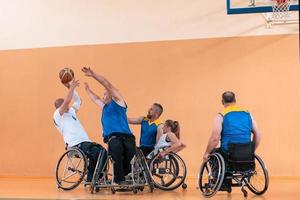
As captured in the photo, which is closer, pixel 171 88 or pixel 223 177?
pixel 223 177

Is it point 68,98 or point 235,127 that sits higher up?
point 68,98

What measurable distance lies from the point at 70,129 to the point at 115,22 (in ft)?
7.99

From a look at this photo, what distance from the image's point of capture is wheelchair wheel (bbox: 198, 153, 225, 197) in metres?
4.17

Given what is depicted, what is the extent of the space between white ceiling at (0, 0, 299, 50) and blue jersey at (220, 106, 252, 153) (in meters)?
2.39

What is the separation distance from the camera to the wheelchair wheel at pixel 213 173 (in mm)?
4168

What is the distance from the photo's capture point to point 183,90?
6.66 m

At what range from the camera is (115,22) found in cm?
695

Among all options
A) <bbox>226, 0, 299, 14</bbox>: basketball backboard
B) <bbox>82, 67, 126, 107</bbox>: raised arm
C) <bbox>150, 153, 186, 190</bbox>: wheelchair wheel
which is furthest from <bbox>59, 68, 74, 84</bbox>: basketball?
<bbox>226, 0, 299, 14</bbox>: basketball backboard

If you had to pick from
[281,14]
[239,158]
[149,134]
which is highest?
[281,14]

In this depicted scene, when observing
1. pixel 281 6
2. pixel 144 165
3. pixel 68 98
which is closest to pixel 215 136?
pixel 144 165

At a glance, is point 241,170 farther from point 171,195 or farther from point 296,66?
point 296,66

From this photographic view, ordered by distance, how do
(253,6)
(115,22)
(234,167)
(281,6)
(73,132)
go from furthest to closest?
(115,22), (253,6), (281,6), (73,132), (234,167)

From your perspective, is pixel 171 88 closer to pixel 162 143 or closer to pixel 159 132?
pixel 159 132

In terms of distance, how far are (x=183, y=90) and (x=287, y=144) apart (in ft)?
5.04
